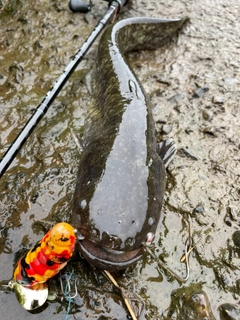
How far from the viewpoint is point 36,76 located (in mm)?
3973

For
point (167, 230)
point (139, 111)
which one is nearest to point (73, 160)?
point (139, 111)

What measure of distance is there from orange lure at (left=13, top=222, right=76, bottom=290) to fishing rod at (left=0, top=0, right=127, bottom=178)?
694 millimetres

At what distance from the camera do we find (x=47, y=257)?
191 centimetres

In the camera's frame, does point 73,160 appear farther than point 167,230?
Yes

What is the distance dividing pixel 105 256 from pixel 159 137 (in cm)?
168

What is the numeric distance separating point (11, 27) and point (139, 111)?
268 centimetres

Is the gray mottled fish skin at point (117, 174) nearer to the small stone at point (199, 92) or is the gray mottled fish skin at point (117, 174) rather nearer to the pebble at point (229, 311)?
the pebble at point (229, 311)

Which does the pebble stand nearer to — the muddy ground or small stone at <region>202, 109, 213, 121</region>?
the muddy ground

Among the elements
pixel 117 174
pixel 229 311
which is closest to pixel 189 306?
pixel 229 311

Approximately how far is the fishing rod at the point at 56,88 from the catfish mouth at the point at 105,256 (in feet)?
2.66

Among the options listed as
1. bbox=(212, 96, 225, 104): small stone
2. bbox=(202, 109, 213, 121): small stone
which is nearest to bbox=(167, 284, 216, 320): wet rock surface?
bbox=(202, 109, 213, 121): small stone

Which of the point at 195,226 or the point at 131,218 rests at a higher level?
the point at 131,218

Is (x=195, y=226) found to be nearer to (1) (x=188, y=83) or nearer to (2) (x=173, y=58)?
(1) (x=188, y=83)

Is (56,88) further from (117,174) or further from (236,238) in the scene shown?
(236,238)
